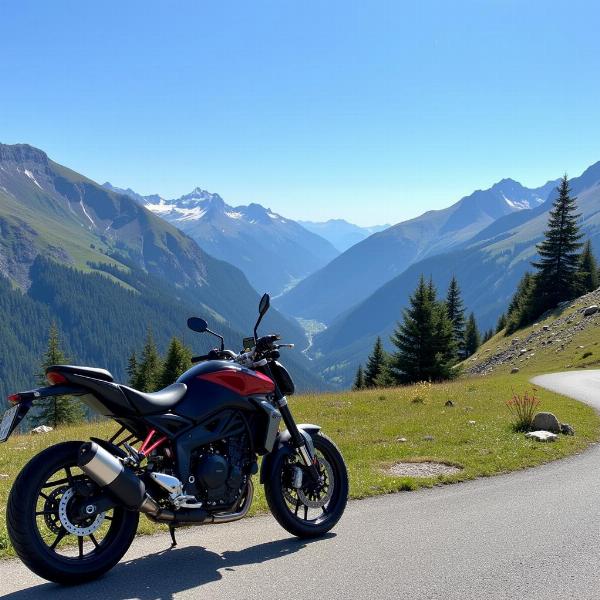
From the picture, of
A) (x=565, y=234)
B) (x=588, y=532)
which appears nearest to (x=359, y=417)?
(x=588, y=532)

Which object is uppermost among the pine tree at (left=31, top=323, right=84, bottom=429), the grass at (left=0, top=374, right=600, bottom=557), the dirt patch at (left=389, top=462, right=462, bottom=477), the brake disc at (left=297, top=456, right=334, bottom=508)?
the brake disc at (left=297, top=456, right=334, bottom=508)

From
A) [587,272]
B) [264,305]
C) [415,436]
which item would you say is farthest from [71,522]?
[587,272]

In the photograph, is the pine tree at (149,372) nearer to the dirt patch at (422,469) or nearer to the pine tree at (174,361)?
the pine tree at (174,361)

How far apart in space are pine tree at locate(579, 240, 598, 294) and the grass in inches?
1702

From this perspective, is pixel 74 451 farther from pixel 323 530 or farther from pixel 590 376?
pixel 590 376

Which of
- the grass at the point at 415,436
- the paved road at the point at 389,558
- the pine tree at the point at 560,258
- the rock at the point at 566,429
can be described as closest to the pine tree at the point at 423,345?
the grass at the point at 415,436

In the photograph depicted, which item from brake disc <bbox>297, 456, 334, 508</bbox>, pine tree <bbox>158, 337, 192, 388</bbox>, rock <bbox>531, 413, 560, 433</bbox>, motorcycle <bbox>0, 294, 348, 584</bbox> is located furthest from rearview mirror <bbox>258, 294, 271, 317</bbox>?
pine tree <bbox>158, 337, 192, 388</bbox>

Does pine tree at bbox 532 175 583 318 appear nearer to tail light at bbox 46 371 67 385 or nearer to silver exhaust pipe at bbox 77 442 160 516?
silver exhaust pipe at bbox 77 442 160 516

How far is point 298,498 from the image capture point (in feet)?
22.0

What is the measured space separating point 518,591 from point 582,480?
5.12 m

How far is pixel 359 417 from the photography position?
1714cm

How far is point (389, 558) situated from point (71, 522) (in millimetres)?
3202

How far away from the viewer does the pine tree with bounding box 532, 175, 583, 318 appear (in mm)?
58938

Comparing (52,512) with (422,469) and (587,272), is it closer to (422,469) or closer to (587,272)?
(422,469)
